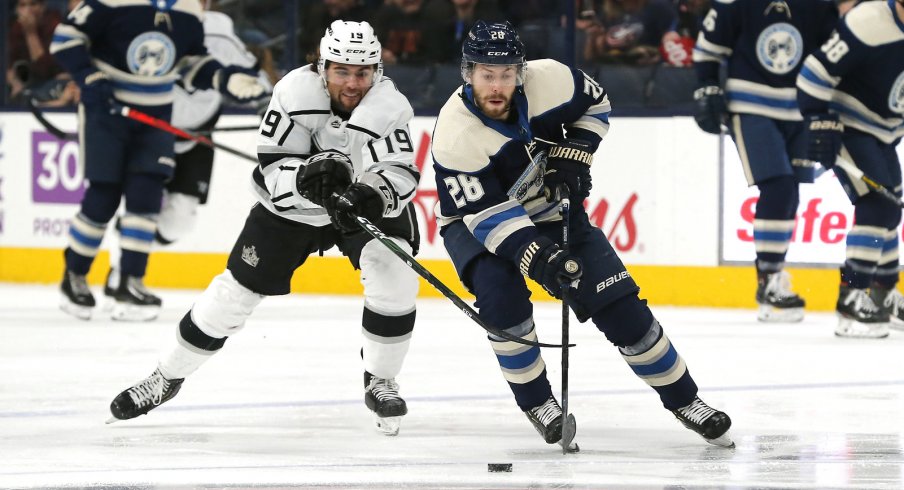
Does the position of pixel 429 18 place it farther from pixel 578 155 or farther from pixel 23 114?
pixel 578 155

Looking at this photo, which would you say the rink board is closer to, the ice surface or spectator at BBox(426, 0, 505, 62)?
spectator at BBox(426, 0, 505, 62)

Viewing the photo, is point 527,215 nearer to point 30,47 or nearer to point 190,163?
point 190,163

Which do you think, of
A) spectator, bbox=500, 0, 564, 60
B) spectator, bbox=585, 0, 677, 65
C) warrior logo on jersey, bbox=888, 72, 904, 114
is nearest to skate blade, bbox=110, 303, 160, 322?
spectator, bbox=500, 0, 564, 60

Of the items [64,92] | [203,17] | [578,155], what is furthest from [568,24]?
[578,155]

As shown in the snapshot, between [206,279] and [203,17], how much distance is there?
5.32 ft

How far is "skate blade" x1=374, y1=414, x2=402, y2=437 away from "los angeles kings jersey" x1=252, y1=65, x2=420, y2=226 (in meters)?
0.49

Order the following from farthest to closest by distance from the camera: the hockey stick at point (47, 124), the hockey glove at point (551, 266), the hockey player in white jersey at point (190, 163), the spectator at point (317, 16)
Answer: the spectator at point (317, 16), the hockey stick at point (47, 124), the hockey player in white jersey at point (190, 163), the hockey glove at point (551, 266)

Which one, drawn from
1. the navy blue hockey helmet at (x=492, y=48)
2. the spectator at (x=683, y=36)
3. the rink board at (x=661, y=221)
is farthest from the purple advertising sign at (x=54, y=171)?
the navy blue hockey helmet at (x=492, y=48)

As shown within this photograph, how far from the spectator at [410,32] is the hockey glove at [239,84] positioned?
5.17 feet

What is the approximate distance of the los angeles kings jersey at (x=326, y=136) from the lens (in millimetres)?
3918

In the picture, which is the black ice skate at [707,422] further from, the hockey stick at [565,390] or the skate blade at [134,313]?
the skate blade at [134,313]

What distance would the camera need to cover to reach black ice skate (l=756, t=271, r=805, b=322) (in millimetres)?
6730

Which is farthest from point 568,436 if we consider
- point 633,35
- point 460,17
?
point 460,17

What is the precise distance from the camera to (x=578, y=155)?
3.79m
